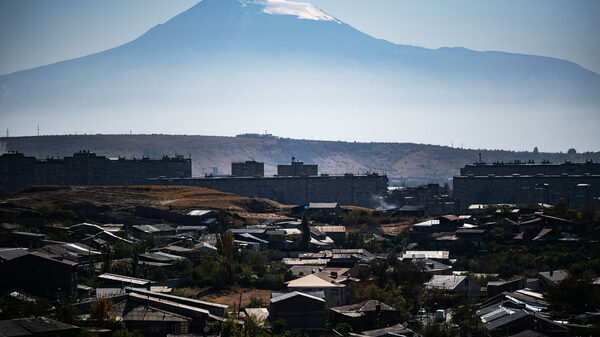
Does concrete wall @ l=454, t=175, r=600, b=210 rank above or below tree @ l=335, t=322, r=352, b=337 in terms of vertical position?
above

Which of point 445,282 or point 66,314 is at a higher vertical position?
point 66,314

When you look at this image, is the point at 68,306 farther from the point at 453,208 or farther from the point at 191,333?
the point at 453,208

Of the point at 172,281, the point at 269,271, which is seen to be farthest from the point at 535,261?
the point at 172,281

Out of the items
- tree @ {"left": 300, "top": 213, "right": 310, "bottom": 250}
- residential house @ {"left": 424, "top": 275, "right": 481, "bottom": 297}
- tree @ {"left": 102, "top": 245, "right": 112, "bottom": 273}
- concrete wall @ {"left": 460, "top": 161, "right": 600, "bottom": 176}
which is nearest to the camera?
residential house @ {"left": 424, "top": 275, "right": 481, "bottom": 297}

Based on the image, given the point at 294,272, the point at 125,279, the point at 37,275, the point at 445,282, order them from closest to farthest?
1. the point at 37,275
2. the point at 125,279
3. the point at 445,282
4. the point at 294,272

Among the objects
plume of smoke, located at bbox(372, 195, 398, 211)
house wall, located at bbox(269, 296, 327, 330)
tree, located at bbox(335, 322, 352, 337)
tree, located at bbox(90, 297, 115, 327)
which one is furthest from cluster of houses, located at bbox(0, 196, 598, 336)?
plume of smoke, located at bbox(372, 195, 398, 211)

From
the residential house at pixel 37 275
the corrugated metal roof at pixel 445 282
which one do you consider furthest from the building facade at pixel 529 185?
the residential house at pixel 37 275

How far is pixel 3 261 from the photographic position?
45.5 m

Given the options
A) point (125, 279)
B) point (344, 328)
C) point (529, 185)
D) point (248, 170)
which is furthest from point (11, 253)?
point (248, 170)

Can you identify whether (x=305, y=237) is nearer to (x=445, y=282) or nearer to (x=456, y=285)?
(x=445, y=282)

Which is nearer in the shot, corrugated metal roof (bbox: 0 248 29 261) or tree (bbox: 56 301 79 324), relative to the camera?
tree (bbox: 56 301 79 324)

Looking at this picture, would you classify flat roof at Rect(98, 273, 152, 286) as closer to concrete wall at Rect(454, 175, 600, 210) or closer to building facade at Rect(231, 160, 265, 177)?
concrete wall at Rect(454, 175, 600, 210)

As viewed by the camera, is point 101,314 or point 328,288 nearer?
point 101,314

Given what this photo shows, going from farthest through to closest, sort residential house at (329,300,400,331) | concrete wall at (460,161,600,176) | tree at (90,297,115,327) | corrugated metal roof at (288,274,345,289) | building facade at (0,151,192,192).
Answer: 1. concrete wall at (460,161,600,176)
2. building facade at (0,151,192,192)
3. corrugated metal roof at (288,274,345,289)
4. residential house at (329,300,400,331)
5. tree at (90,297,115,327)
